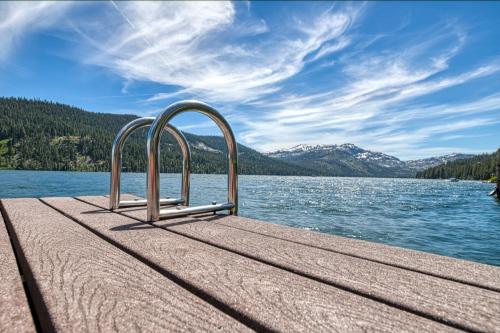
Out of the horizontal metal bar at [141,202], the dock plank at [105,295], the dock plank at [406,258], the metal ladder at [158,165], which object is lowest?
the dock plank at [406,258]

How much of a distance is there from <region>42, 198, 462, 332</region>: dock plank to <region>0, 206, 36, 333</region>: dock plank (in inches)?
19.2

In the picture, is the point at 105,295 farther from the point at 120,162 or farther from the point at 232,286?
the point at 120,162

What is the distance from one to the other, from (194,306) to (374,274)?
77 centimetres

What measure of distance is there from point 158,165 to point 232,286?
1.73m

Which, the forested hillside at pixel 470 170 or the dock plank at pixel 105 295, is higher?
the forested hillside at pixel 470 170

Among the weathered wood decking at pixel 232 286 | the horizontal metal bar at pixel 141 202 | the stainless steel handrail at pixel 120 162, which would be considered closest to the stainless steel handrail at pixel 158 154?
the stainless steel handrail at pixel 120 162

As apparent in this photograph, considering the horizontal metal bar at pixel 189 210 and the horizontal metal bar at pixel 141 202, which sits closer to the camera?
the horizontal metal bar at pixel 189 210

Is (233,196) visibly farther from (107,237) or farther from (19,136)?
(19,136)

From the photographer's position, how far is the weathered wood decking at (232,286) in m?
0.91

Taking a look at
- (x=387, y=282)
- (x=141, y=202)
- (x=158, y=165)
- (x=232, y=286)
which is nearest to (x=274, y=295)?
(x=232, y=286)

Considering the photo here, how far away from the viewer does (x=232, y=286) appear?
116cm

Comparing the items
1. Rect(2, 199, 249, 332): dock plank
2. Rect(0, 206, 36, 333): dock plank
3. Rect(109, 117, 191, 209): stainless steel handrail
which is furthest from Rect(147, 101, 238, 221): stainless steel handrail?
Rect(0, 206, 36, 333): dock plank

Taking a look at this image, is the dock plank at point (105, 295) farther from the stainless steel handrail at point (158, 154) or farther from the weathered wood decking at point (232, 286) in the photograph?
the stainless steel handrail at point (158, 154)

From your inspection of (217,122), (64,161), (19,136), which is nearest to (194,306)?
(217,122)
